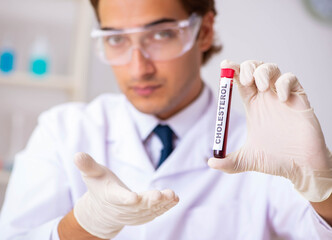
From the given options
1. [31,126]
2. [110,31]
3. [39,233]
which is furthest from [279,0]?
[31,126]

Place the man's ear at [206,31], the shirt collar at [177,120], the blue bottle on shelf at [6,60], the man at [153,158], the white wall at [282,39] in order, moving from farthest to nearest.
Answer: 1. the blue bottle on shelf at [6,60]
2. the white wall at [282,39]
3. the man's ear at [206,31]
4. the shirt collar at [177,120]
5. the man at [153,158]

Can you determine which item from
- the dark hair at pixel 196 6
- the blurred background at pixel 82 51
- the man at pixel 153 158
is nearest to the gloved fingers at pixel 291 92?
the man at pixel 153 158

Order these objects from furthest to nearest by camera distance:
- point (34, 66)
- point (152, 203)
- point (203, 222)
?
point (34, 66), point (203, 222), point (152, 203)

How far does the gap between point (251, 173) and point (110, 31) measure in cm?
61

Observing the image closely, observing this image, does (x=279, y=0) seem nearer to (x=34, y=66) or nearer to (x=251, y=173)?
(x=251, y=173)

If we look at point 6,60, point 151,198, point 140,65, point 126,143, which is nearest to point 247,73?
point 151,198

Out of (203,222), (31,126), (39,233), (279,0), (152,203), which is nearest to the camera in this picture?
(152,203)

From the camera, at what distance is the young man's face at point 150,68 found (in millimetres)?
1124

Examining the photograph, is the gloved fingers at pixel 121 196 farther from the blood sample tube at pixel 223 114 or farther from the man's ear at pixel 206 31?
→ the man's ear at pixel 206 31

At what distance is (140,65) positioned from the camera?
3.67 ft

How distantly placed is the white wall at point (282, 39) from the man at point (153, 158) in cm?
A: 29

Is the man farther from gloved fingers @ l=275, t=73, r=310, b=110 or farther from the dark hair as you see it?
gloved fingers @ l=275, t=73, r=310, b=110

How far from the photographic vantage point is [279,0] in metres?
1.60

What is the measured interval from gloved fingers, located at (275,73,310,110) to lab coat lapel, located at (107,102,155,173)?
1.73ft
